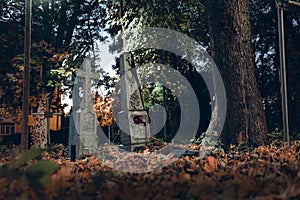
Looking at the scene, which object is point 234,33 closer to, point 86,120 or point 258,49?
point 86,120

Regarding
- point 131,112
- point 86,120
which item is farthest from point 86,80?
point 131,112

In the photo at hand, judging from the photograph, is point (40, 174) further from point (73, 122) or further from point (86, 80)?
point (86, 80)

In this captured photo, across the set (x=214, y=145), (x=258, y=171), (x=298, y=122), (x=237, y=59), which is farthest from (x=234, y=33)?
(x=298, y=122)

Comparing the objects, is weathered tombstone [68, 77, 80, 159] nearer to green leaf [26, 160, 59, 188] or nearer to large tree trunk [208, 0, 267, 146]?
large tree trunk [208, 0, 267, 146]

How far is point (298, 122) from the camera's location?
Result: 16375 mm

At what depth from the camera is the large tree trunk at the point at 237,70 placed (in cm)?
747

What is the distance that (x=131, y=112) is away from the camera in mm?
13641

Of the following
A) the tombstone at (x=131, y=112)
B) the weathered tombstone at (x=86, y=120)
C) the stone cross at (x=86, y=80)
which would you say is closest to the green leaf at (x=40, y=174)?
the weathered tombstone at (x=86, y=120)

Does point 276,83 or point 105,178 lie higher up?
point 276,83

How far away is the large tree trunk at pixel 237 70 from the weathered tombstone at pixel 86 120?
5263 mm

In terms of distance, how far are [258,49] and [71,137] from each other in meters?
11.0

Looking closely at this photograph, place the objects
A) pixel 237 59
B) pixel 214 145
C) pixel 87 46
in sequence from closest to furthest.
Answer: pixel 237 59 < pixel 214 145 < pixel 87 46

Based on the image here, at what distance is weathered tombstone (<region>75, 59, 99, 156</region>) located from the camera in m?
12.0

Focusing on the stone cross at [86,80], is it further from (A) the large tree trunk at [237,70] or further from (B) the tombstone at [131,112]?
(A) the large tree trunk at [237,70]
